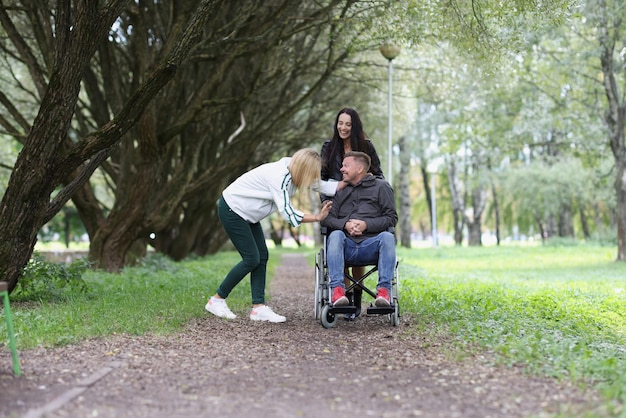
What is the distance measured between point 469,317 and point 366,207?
1.50 metres

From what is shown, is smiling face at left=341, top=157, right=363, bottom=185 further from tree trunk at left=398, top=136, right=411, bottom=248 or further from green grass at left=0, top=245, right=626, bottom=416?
tree trunk at left=398, top=136, right=411, bottom=248

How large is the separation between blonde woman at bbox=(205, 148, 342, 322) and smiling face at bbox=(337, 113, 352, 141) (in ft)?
1.87

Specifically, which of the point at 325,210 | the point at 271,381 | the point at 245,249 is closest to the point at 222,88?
the point at 245,249

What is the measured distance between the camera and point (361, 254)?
6.82m

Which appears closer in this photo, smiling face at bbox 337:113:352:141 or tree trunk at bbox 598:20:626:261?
smiling face at bbox 337:113:352:141

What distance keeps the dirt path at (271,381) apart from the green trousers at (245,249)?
94cm

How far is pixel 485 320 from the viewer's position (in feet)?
22.5

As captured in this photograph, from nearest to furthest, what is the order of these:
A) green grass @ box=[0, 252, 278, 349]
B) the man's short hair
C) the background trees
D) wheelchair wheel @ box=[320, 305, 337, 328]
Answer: green grass @ box=[0, 252, 278, 349], wheelchair wheel @ box=[320, 305, 337, 328], the man's short hair, the background trees

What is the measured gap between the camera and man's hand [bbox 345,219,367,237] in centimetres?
679

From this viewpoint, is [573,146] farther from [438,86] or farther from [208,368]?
[208,368]

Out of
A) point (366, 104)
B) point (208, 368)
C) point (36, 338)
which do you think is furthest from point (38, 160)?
point (366, 104)

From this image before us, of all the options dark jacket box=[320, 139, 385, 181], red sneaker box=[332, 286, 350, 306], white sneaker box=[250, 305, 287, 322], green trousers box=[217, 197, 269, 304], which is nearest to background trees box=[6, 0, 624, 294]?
green trousers box=[217, 197, 269, 304]

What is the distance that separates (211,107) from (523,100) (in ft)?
36.2

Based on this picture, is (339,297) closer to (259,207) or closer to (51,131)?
(259,207)
